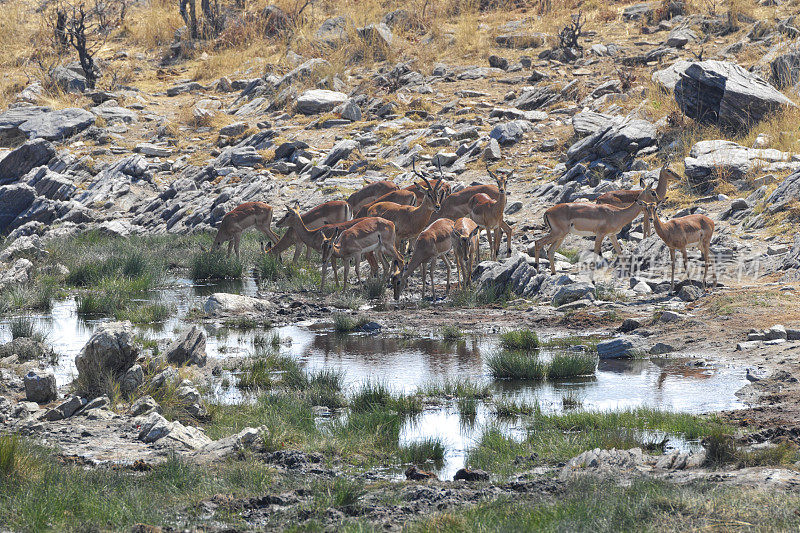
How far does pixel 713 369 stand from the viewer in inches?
388

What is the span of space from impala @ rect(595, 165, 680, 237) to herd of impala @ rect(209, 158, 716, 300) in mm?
18

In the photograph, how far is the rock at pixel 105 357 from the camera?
8.99 meters

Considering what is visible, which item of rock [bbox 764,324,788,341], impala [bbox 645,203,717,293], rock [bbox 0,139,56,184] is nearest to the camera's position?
rock [bbox 764,324,788,341]

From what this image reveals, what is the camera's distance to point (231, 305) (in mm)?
14461

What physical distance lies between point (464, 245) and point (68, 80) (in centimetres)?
2371

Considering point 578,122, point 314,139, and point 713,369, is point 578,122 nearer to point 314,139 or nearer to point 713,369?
point 314,139

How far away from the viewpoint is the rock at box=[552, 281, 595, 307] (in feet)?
45.2

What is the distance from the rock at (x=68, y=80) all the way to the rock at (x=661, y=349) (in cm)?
2782

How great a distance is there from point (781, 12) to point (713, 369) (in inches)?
881

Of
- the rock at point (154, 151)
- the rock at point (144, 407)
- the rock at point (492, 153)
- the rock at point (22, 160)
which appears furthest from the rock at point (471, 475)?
the rock at point (22, 160)

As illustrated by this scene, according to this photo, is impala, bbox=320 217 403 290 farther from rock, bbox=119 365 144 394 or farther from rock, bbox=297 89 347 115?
rock, bbox=297 89 347 115

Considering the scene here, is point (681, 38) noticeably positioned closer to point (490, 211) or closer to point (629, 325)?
point (490, 211)

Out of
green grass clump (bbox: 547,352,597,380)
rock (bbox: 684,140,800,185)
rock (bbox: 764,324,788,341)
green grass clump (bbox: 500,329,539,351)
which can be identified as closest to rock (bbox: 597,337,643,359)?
green grass clump (bbox: 547,352,597,380)

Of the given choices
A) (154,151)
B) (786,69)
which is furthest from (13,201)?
(786,69)
